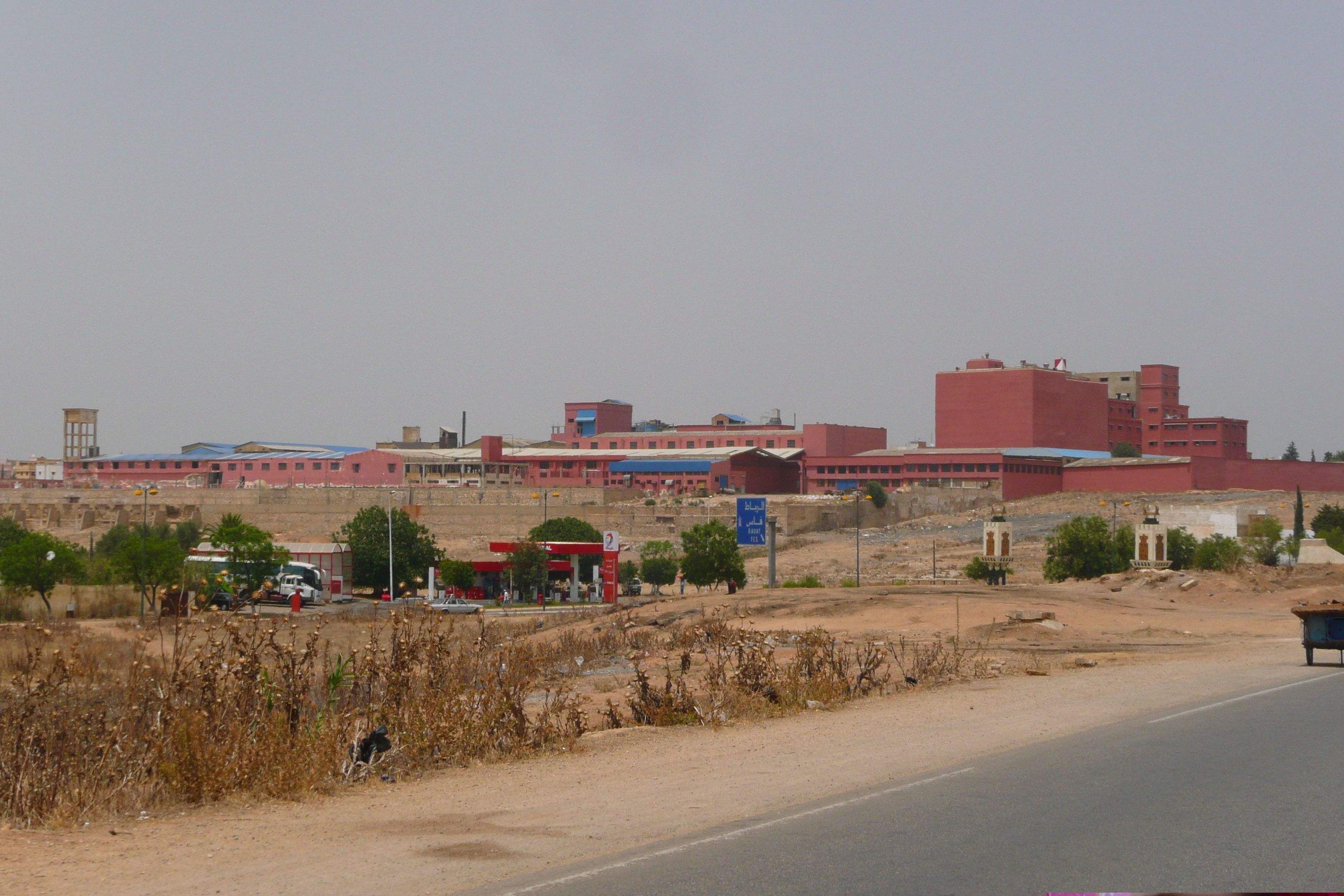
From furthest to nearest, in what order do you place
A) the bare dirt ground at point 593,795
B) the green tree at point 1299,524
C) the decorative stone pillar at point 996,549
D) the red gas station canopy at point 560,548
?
the green tree at point 1299,524
the red gas station canopy at point 560,548
the decorative stone pillar at point 996,549
the bare dirt ground at point 593,795

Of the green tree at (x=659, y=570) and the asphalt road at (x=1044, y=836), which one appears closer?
the asphalt road at (x=1044, y=836)

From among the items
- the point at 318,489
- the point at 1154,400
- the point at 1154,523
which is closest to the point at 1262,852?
the point at 1154,523

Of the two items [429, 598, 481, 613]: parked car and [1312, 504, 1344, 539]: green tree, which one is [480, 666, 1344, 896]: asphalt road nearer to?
[429, 598, 481, 613]: parked car

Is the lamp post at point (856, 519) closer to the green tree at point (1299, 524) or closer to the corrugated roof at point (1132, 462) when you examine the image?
the corrugated roof at point (1132, 462)

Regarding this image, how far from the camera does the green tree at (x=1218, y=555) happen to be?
49950mm

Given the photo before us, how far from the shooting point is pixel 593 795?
35.0 feet

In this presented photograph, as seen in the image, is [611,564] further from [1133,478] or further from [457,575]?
[1133,478]

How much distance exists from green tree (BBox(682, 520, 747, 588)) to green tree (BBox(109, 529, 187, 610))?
2286 cm

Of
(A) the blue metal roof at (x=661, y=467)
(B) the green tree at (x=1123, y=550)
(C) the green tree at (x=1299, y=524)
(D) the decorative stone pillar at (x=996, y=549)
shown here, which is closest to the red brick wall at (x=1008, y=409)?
(A) the blue metal roof at (x=661, y=467)

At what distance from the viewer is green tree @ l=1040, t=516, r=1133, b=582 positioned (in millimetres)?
56531

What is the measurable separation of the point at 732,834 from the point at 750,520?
35.2 meters

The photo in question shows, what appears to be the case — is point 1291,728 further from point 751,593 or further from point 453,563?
point 453,563

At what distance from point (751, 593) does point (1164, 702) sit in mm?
25574

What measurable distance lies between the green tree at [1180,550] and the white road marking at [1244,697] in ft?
127
